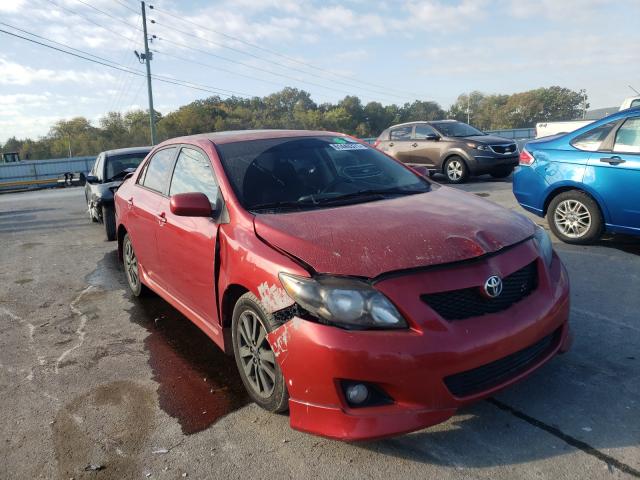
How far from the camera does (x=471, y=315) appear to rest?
7.66ft

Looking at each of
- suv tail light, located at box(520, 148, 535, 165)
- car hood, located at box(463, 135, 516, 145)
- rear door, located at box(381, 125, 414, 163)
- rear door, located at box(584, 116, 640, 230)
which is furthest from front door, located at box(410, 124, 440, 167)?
rear door, located at box(584, 116, 640, 230)

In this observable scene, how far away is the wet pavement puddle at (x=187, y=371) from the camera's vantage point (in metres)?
2.96

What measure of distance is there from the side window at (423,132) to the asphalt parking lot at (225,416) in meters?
8.56

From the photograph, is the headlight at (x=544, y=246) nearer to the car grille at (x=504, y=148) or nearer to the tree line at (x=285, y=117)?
the car grille at (x=504, y=148)

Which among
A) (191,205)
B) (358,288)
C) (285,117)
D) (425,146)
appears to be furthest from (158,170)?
(285,117)

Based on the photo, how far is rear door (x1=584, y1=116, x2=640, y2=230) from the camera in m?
5.18

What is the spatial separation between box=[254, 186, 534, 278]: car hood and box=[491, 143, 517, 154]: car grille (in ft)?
31.6

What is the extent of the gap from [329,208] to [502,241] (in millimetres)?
1031

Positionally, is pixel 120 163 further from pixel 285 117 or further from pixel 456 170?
pixel 285 117

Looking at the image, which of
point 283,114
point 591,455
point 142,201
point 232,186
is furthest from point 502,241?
point 283,114

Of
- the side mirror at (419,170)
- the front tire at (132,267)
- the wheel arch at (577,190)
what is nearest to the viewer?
the side mirror at (419,170)

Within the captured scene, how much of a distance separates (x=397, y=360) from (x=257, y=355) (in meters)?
0.94

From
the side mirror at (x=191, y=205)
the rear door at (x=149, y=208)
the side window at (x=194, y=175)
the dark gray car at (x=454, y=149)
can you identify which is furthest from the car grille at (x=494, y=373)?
the dark gray car at (x=454, y=149)

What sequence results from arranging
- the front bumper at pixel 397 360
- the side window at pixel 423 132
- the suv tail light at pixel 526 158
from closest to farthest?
the front bumper at pixel 397 360 → the suv tail light at pixel 526 158 → the side window at pixel 423 132
